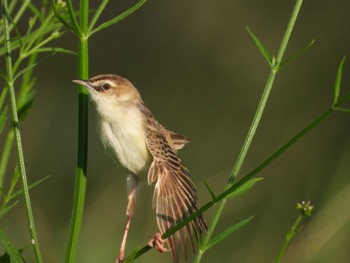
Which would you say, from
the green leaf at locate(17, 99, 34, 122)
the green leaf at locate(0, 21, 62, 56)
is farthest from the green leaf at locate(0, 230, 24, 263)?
the green leaf at locate(17, 99, 34, 122)

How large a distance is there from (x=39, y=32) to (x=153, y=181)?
1.73ft

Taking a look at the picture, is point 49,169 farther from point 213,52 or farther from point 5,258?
point 5,258

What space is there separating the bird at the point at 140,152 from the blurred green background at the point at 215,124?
6.27 ft

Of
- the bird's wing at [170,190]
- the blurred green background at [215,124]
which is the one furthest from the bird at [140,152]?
the blurred green background at [215,124]

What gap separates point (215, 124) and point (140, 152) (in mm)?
4426

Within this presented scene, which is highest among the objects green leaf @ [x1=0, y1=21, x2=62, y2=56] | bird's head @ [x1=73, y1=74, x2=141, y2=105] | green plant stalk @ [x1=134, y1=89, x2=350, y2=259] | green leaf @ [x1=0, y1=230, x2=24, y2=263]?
green leaf @ [x1=0, y1=21, x2=62, y2=56]

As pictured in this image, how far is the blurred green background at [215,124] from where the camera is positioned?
15.9 ft

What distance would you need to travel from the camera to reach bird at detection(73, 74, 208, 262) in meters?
2.29

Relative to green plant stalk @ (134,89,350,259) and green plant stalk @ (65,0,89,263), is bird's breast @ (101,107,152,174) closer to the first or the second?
green plant stalk @ (65,0,89,263)

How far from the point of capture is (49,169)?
6.16 meters

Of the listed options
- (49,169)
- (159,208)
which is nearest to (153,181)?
(159,208)

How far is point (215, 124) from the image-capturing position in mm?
6840

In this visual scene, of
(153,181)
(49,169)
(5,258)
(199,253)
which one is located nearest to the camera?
(199,253)

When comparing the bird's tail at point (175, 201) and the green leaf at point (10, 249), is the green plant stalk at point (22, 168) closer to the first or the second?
the green leaf at point (10, 249)
